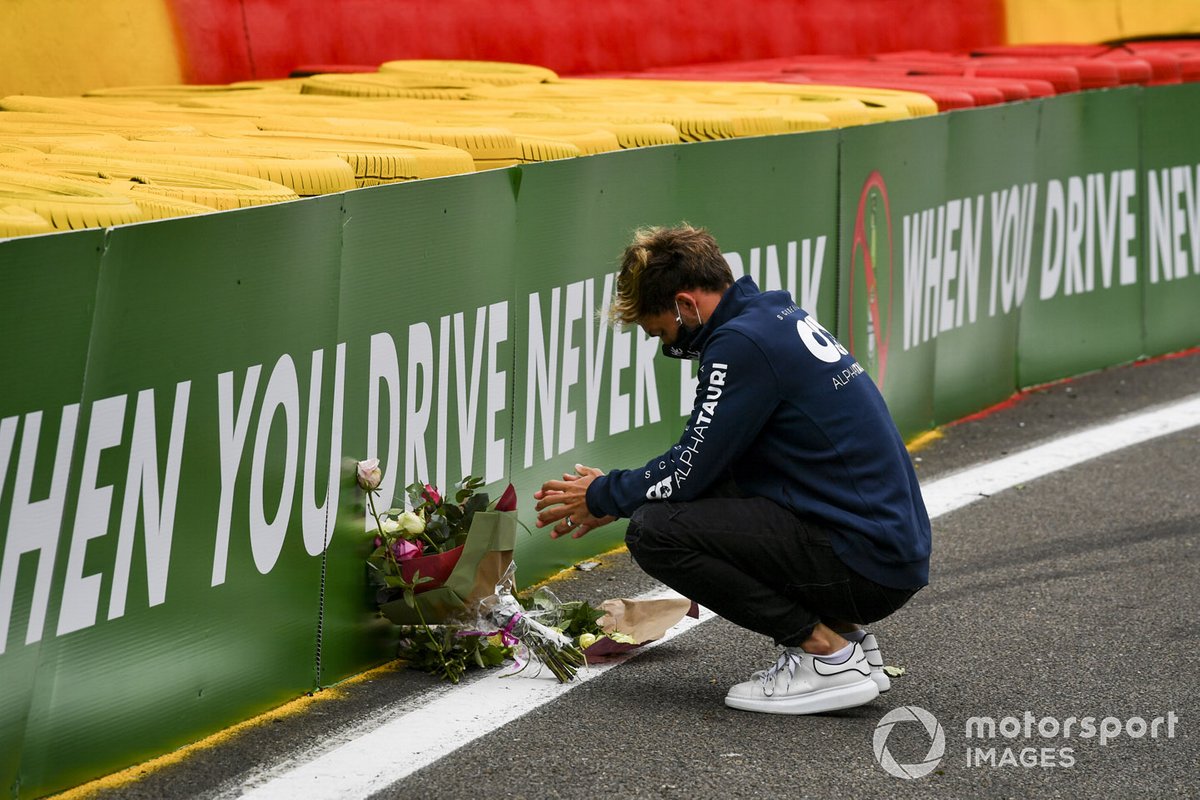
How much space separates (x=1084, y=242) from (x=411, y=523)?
6271 millimetres

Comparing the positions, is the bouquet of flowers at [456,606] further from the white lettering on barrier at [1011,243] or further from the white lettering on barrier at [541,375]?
the white lettering on barrier at [1011,243]

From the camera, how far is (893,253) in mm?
8344

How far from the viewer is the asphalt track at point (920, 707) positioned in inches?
167

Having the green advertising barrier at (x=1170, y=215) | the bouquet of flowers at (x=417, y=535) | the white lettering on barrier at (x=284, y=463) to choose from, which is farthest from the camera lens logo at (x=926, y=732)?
the green advertising barrier at (x=1170, y=215)

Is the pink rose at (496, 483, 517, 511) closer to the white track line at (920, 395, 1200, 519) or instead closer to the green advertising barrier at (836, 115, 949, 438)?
the white track line at (920, 395, 1200, 519)

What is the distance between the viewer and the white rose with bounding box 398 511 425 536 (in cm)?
506

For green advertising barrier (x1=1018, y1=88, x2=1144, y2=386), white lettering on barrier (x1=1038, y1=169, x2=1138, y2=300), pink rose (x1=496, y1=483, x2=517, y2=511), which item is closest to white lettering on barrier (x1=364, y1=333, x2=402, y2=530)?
pink rose (x1=496, y1=483, x2=517, y2=511)

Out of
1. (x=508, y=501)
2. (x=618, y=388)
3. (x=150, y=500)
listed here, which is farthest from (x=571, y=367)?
(x=150, y=500)

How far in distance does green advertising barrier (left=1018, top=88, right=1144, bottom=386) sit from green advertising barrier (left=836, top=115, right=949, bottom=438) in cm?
131

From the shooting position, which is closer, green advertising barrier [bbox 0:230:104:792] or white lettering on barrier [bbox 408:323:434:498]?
green advertising barrier [bbox 0:230:104:792]

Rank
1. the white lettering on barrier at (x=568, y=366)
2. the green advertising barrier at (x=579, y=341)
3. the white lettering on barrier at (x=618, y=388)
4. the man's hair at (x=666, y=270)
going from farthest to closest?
the white lettering on barrier at (x=618, y=388) < the white lettering on barrier at (x=568, y=366) < the green advertising barrier at (x=579, y=341) < the man's hair at (x=666, y=270)

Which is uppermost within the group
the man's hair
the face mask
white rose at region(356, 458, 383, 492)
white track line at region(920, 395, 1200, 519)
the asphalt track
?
the man's hair

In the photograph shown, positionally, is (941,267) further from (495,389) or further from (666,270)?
(666,270)

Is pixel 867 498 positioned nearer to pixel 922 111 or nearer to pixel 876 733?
pixel 876 733
